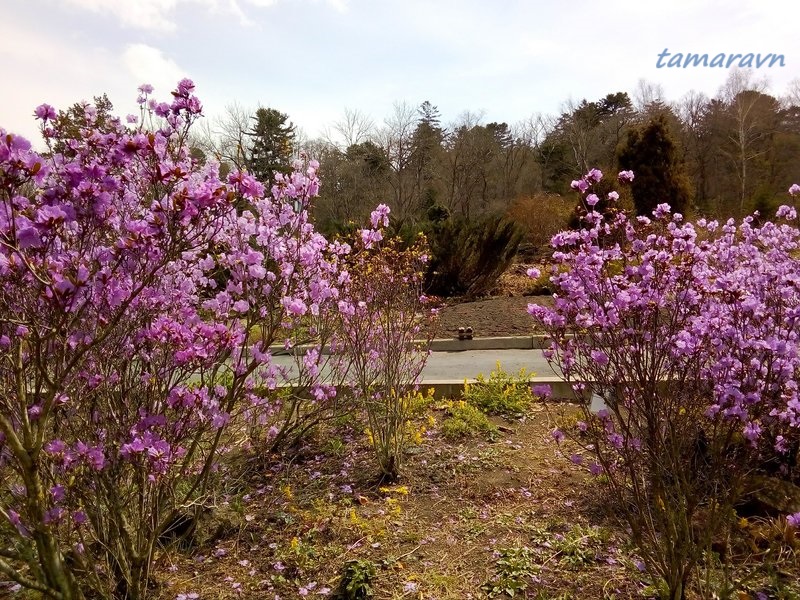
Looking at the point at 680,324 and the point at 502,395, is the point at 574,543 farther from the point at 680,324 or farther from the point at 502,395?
Answer: the point at 502,395

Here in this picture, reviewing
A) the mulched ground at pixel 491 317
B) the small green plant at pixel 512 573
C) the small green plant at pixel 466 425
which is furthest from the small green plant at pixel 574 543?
the mulched ground at pixel 491 317

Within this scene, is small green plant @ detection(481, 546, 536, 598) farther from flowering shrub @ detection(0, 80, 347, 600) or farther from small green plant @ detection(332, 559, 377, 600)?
flowering shrub @ detection(0, 80, 347, 600)

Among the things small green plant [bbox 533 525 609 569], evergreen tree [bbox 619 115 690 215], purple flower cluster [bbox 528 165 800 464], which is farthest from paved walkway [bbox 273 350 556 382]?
evergreen tree [bbox 619 115 690 215]

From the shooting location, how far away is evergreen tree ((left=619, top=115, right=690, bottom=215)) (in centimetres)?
1831

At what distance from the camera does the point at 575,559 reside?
2.79 m

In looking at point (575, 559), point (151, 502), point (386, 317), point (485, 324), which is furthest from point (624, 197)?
point (151, 502)

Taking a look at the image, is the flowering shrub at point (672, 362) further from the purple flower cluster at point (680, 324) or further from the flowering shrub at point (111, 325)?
the flowering shrub at point (111, 325)

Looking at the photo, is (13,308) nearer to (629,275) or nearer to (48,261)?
(48,261)

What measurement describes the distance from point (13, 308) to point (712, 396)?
127 inches

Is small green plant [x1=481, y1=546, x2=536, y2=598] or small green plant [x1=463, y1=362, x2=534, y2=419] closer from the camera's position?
small green plant [x1=481, y1=546, x2=536, y2=598]

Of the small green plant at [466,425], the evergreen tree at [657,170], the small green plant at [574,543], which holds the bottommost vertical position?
the small green plant at [574,543]

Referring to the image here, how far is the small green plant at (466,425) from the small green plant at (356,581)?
2.03 metres

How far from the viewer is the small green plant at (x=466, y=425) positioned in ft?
15.0

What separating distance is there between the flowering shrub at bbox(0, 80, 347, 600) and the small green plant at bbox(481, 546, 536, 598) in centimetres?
165
